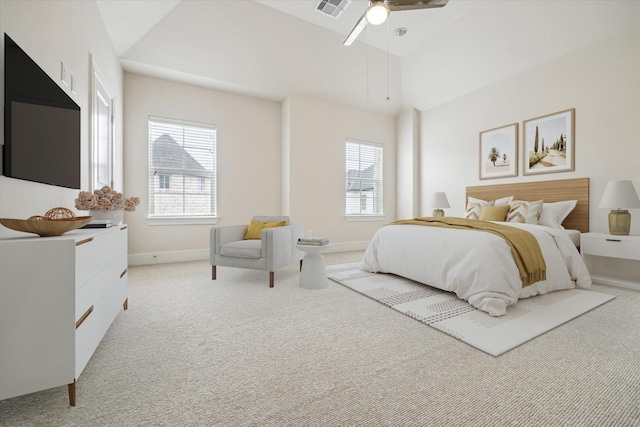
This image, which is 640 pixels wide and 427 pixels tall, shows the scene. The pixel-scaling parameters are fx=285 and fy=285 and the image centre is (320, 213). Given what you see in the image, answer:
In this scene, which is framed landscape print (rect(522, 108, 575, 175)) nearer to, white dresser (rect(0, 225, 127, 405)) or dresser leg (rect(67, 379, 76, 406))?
white dresser (rect(0, 225, 127, 405))

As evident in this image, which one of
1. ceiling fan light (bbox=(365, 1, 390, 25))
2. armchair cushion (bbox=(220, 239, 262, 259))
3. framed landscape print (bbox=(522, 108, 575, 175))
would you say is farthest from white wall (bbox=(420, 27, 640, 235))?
armchair cushion (bbox=(220, 239, 262, 259))

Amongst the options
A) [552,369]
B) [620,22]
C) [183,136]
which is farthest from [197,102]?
[620,22]

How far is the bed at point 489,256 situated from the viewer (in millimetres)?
→ 2330

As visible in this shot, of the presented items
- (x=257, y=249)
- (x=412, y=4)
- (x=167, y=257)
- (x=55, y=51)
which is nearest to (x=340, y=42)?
(x=412, y=4)

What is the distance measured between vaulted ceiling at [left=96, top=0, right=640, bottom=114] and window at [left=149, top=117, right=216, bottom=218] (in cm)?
77

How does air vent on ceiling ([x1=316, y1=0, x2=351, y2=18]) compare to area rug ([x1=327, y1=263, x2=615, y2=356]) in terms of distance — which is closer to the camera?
area rug ([x1=327, y1=263, x2=615, y2=356])

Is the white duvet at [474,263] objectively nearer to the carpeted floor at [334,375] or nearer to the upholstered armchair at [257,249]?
the carpeted floor at [334,375]

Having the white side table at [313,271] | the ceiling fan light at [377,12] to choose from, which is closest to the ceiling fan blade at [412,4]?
the ceiling fan light at [377,12]

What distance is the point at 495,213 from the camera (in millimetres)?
3906

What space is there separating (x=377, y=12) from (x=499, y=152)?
10.6 ft

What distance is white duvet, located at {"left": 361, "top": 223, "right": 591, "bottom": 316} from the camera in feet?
7.59

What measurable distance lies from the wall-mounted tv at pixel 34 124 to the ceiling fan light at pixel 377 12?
2505mm

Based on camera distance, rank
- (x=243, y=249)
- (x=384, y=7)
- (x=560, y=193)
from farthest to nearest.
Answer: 1. (x=560, y=193)
2. (x=243, y=249)
3. (x=384, y=7)

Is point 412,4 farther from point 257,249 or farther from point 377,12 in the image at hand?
point 257,249
